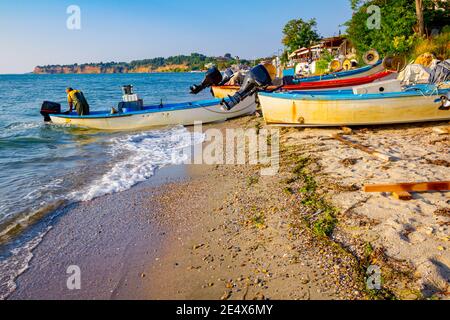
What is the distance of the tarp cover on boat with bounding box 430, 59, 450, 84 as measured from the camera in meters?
9.12

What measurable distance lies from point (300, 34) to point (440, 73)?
4787 centimetres

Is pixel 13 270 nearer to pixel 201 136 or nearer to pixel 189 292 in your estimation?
pixel 189 292

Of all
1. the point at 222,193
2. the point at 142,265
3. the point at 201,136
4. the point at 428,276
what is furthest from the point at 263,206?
the point at 201,136

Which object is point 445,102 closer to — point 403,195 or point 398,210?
point 403,195

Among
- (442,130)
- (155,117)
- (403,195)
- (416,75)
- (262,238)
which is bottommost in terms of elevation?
(262,238)

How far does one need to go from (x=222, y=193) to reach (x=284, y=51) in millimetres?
59063

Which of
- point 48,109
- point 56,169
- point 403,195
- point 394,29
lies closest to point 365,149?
point 403,195

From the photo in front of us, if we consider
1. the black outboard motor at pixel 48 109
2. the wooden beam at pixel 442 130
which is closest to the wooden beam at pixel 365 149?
the wooden beam at pixel 442 130

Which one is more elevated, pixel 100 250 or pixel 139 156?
pixel 139 156

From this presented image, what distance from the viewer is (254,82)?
9.81 m

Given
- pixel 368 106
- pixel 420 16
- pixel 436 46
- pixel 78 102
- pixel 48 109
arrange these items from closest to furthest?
pixel 368 106, pixel 78 102, pixel 48 109, pixel 436 46, pixel 420 16

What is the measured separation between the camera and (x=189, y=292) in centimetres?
340

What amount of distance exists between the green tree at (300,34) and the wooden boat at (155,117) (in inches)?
1744
